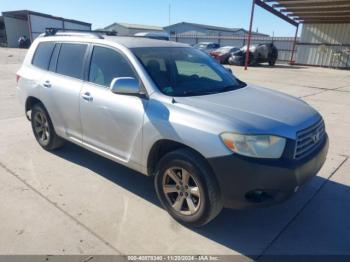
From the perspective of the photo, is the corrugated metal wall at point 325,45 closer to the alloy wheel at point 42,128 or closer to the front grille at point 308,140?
the front grille at point 308,140

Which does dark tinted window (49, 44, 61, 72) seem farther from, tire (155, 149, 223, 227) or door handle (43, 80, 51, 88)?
tire (155, 149, 223, 227)

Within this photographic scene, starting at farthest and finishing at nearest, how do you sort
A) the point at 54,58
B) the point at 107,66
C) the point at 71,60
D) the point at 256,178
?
the point at 54,58 → the point at 71,60 → the point at 107,66 → the point at 256,178

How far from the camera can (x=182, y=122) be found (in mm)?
2826

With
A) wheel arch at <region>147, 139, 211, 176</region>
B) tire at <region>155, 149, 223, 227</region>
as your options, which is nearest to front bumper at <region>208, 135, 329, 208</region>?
tire at <region>155, 149, 223, 227</region>

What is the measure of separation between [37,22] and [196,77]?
41962mm

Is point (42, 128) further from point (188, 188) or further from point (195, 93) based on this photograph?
point (188, 188)

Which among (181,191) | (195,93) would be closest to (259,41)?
(195,93)

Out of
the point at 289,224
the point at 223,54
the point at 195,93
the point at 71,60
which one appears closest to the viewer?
the point at 289,224

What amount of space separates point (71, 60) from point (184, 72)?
153 centimetres

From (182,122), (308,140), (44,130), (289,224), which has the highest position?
(182,122)

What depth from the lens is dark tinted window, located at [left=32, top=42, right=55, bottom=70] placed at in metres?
4.55

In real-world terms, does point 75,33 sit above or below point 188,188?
above

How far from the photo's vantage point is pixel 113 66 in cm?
360

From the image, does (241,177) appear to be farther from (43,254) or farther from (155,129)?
(43,254)
